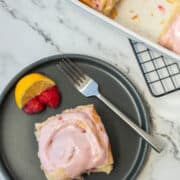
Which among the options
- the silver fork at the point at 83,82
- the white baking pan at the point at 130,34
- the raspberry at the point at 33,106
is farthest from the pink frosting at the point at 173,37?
the raspberry at the point at 33,106

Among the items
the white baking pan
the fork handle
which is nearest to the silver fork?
the fork handle

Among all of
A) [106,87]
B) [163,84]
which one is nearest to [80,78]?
[106,87]

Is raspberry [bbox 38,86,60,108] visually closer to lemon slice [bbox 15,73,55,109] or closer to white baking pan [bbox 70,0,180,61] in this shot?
lemon slice [bbox 15,73,55,109]

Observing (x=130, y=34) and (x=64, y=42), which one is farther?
(x=64, y=42)

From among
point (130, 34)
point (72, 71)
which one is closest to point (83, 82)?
point (72, 71)

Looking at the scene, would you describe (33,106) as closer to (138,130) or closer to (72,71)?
(72,71)

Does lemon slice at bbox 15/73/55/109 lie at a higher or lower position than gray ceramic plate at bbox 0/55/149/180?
higher

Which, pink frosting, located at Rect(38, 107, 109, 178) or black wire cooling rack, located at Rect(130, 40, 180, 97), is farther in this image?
black wire cooling rack, located at Rect(130, 40, 180, 97)
